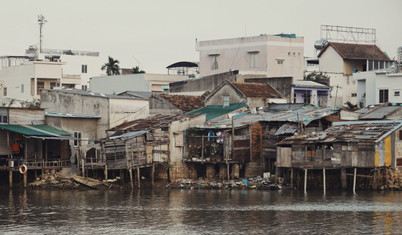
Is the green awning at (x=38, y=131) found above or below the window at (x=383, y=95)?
below

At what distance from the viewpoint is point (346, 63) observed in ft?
236

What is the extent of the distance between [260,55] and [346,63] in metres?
8.50

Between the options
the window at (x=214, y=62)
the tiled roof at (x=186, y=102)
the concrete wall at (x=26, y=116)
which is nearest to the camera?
the concrete wall at (x=26, y=116)

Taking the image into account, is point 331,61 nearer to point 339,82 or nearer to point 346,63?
point 346,63

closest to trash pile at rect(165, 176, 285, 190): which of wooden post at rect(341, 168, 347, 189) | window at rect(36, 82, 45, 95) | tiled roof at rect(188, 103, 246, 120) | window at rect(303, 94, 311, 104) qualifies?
wooden post at rect(341, 168, 347, 189)

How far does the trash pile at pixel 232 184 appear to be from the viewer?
4825cm

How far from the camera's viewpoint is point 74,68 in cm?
8969

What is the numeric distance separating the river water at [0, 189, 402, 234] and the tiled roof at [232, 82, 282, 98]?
12.0 m

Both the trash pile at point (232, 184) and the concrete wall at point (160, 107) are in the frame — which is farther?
the concrete wall at point (160, 107)

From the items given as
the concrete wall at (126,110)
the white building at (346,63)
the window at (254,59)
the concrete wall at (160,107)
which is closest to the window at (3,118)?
the concrete wall at (126,110)

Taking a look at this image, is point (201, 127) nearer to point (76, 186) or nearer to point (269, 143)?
point (269, 143)

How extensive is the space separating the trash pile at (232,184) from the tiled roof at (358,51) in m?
25.9

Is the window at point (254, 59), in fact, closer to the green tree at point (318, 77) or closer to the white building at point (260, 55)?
the white building at point (260, 55)

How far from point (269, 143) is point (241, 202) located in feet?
29.0
